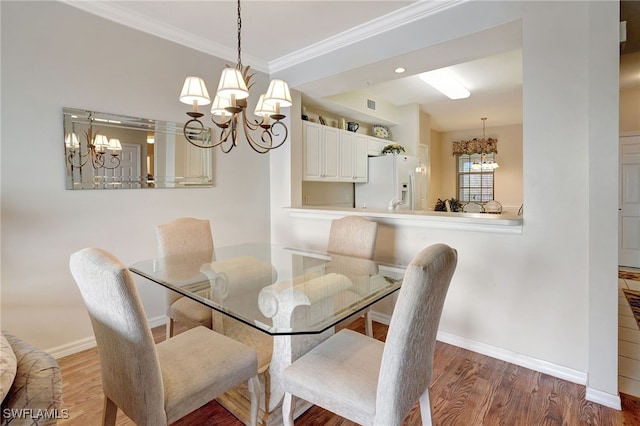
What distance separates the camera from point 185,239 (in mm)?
2629

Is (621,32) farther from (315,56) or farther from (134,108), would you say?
(134,108)

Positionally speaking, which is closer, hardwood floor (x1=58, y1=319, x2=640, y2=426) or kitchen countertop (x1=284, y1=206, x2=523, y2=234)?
hardwood floor (x1=58, y1=319, x2=640, y2=426)

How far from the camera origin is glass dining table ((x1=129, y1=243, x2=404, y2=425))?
4.72 feet

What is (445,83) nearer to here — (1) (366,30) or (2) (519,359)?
(1) (366,30)

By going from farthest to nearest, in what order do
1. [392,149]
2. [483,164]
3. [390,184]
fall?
[483,164] < [392,149] < [390,184]

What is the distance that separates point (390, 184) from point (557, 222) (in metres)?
3.20

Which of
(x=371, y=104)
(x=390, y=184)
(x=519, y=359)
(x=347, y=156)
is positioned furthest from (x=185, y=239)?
(x=371, y=104)

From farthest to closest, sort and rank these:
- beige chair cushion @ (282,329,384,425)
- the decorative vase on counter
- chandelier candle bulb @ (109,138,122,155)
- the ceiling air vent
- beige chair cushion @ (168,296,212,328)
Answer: the decorative vase on counter
the ceiling air vent
chandelier candle bulb @ (109,138,122,155)
beige chair cushion @ (168,296,212,328)
beige chair cushion @ (282,329,384,425)

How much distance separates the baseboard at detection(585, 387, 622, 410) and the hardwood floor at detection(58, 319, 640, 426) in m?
0.03

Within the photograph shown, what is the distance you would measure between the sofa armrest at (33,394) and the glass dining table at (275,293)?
2.00 feet

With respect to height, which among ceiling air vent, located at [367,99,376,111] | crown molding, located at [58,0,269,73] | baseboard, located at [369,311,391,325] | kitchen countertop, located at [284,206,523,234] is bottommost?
baseboard, located at [369,311,391,325]

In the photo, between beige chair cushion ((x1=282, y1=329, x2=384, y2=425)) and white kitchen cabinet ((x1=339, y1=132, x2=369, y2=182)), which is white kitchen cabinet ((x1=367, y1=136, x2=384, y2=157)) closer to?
white kitchen cabinet ((x1=339, y1=132, x2=369, y2=182))

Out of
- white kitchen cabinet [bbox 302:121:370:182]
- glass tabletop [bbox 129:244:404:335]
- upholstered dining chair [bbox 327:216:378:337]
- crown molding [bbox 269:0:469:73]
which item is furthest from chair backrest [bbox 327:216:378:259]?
crown molding [bbox 269:0:469:73]

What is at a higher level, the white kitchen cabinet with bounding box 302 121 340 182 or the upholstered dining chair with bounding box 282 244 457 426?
the white kitchen cabinet with bounding box 302 121 340 182
